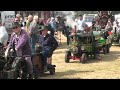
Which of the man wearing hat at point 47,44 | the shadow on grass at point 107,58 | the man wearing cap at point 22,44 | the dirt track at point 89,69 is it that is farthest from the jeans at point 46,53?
the shadow on grass at point 107,58

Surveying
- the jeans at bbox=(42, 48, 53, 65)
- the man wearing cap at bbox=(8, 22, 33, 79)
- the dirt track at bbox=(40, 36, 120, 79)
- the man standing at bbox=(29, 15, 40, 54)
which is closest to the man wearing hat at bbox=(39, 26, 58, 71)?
the jeans at bbox=(42, 48, 53, 65)

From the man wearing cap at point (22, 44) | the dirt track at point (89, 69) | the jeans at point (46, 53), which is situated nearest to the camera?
the man wearing cap at point (22, 44)

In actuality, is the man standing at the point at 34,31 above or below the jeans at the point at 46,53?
above

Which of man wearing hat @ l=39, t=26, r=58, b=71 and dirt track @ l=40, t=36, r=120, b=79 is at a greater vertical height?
man wearing hat @ l=39, t=26, r=58, b=71

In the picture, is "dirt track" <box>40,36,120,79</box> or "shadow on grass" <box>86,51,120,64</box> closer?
"dirt track" <box>40,36,120,79</box>

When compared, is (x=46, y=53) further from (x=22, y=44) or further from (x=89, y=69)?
(x=89, y=69)

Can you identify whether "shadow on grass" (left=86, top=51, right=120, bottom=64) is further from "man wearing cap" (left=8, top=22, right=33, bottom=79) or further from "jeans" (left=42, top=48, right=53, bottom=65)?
"man wearing cap" (left=8, top=22, right=33, bottom=79)

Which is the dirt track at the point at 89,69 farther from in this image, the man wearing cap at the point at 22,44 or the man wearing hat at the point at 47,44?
the man wearing cap at the point at 22,44

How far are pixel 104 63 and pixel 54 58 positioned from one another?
2225 millimetres

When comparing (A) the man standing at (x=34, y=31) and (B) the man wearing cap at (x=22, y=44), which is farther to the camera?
(A) the man standing at (x=34, y=31)

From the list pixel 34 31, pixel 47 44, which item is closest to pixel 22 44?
pixel 47 44
